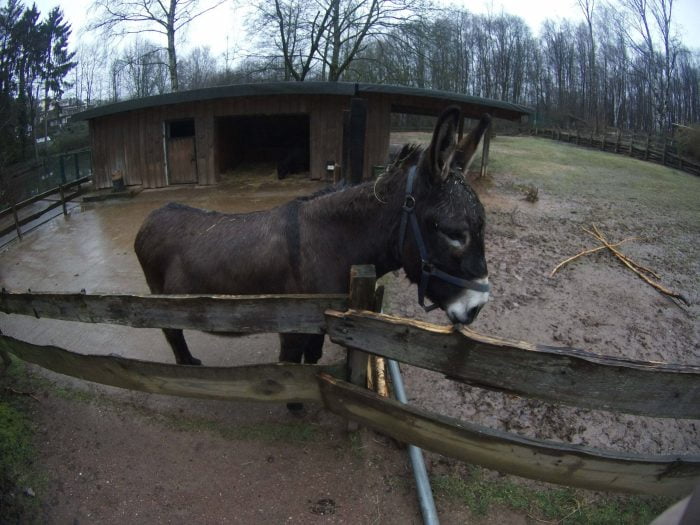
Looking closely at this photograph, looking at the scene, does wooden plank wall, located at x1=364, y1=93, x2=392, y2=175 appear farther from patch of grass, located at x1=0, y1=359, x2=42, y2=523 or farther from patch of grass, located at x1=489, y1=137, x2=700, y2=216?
patch of grass, located at x1=0, y1=359, x2=42, y2=523

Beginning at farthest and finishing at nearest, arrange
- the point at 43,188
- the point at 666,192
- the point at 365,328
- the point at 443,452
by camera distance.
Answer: the point at 43,188 → the point at 666,192 → the point at 443,452 → the point at 365,328

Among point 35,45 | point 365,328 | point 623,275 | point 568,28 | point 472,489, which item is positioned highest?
point 568,28

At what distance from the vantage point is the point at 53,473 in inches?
121

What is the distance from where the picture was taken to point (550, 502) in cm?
296

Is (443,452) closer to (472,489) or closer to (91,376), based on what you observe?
(472,489)

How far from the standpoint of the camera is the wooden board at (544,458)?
7.04 feet

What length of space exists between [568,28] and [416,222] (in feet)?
237

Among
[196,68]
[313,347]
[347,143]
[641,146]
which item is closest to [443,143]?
[313,347]

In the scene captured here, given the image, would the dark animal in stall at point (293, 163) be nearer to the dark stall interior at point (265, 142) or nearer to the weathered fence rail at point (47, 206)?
the dark stall interior at point (265, 142)

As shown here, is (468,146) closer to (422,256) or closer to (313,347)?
(422,256)

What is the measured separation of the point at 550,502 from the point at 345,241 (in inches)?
90.7

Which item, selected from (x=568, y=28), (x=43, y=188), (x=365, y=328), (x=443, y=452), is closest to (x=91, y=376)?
(x=365, y=328)

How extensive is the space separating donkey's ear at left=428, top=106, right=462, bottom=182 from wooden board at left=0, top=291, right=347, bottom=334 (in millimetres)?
881

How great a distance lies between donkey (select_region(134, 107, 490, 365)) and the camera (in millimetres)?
2398
